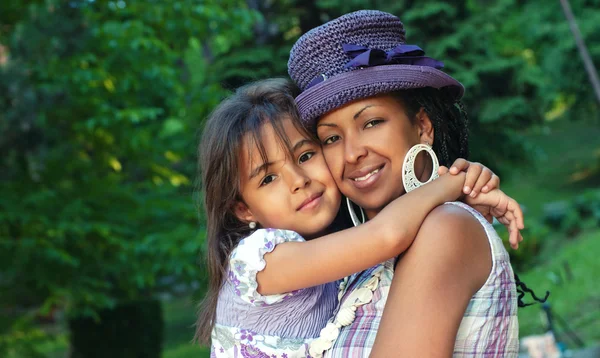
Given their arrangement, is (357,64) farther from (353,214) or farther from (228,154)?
(228,154)

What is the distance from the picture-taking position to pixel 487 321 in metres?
1.90

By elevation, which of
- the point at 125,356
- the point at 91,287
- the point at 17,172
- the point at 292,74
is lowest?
the point at 125,356

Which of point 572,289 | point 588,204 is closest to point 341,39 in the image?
point 572,289

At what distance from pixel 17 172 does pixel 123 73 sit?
1.37 meters

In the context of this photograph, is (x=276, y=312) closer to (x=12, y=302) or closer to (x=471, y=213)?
(x=471, y=213)

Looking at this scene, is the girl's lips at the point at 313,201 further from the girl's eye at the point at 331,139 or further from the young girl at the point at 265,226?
the girl's eye at the point at 331,139

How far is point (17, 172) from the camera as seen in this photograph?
7.22 m

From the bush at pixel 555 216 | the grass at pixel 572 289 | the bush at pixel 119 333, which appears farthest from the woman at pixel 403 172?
the bush at pixel 555 216

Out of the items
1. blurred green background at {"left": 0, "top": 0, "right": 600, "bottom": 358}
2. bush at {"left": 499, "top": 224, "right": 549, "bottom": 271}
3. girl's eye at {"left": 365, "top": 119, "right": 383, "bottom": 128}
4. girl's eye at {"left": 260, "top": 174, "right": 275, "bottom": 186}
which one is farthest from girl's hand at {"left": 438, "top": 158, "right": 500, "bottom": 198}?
bush at {"left": 499, "top": 224, "right": 549, "bottom": 271}

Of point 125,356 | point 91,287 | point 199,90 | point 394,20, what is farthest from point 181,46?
point 394,20

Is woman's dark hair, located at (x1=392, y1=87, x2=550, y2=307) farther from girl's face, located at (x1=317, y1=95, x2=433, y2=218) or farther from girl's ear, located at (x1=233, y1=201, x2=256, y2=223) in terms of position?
girl's ear, located at (x1=233, y1=201, x2=256, y2=223)

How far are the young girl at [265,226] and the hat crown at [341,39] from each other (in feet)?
0.92

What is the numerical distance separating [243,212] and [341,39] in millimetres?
768

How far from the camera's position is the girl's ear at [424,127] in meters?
2.37
